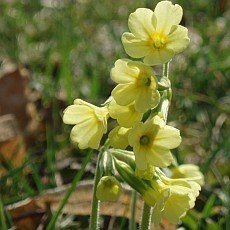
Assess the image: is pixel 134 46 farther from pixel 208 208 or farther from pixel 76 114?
pixel 208 208

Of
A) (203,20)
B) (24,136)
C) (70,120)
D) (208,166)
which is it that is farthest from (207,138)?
(203,20)

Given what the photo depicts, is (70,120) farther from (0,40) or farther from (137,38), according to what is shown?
(0,40)

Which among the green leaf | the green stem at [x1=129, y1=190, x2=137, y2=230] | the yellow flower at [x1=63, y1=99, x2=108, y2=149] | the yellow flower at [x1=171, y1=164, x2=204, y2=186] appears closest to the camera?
the yellow flower at [x1=63, y1=99, x2=108, y2=149]

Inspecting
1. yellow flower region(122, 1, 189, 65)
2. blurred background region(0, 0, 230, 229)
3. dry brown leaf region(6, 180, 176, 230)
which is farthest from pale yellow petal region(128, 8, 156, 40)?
dry brown leaf region(6, 180, 176, 230)

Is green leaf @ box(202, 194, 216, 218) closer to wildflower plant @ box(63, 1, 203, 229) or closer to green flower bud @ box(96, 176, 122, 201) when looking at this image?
wildflower plant @ box(63, 1, 203, 229)

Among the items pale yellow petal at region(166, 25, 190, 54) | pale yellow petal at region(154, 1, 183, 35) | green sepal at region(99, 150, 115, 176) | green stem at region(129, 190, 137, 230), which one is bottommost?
green stem at region(129, 190, 137, 230)

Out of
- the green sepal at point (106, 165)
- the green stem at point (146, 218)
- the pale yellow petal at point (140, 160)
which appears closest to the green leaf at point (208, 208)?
the green stem at point (146, 218)
